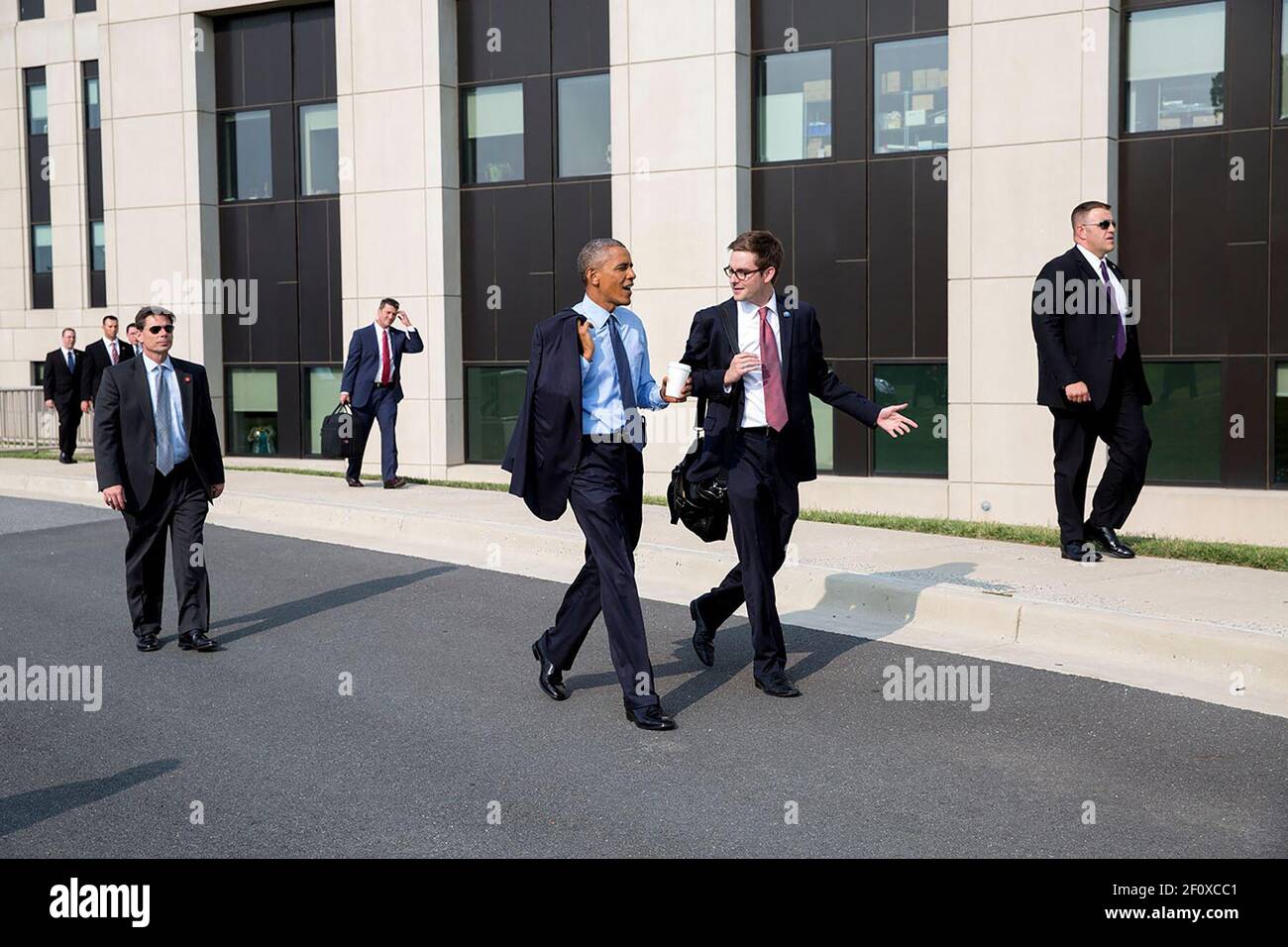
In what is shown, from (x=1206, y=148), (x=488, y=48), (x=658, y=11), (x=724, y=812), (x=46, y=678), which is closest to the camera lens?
(x=724, y=812)

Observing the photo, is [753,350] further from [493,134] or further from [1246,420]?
[493,134]

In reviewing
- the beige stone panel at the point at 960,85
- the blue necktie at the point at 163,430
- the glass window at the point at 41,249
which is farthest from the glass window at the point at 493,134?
Answer: the glass window at the point at 41,249

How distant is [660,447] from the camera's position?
18141 millimetres

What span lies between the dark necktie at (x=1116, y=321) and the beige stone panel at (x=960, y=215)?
5.62m

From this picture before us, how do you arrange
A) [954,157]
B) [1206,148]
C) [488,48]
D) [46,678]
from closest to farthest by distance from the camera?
[46,678], [1206,148], [954,157], [488,48]

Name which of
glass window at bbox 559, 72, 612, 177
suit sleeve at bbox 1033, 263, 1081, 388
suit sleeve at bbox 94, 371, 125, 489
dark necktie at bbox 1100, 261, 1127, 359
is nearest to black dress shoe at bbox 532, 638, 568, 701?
suit sleeve at bbox 94, 371, 125, 489

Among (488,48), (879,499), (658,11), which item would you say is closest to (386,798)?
(879,499)

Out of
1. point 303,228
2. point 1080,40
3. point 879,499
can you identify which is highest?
point 1080,40

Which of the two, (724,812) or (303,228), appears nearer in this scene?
(724,812)

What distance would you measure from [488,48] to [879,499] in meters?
7.67

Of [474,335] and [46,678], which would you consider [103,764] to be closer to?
[46,678]

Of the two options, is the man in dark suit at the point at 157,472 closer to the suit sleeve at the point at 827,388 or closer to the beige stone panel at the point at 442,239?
the suit sleeve at the point at 827,388

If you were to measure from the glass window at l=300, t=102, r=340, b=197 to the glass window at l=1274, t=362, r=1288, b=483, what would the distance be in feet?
39.7

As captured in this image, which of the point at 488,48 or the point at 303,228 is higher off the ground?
the point at 488,48
